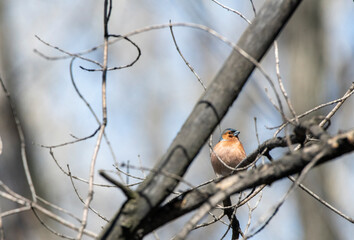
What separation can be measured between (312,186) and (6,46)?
23.3ft

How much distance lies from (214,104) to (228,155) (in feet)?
10.3

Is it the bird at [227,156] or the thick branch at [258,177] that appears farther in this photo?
the bird at [227,156]

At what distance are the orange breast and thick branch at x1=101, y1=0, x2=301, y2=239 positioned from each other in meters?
2.86

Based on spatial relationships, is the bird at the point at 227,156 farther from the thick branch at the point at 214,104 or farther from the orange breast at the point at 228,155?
the thick branch at the point at 214,104

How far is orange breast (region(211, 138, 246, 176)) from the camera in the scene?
522 cm

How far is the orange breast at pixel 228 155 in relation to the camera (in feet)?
17.1

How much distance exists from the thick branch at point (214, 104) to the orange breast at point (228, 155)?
2863mm

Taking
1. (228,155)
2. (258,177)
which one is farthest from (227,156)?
(258,177)

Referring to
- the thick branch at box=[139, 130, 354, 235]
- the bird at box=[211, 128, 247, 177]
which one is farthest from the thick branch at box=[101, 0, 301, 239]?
the bird at box=[211, 128, 247, 177]

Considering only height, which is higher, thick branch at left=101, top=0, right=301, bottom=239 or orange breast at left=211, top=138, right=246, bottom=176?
orange breast at left=211, top=138, right=246, bottom=176

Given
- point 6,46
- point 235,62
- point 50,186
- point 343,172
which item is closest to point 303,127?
point 235,62

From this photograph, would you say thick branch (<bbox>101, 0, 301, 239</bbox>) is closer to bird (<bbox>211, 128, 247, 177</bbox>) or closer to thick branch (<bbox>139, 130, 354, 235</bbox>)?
thick branch (<bbox>139, 130, 354, 235</bbox>)

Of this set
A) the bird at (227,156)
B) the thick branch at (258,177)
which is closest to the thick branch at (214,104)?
the thick branch at (258,177)

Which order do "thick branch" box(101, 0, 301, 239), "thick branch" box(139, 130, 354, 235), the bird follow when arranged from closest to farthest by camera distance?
1. "thick branch" box(139, 130, 354, 235)
2. "thick branch" box(101, 0, 301, 239)
3. the bird
